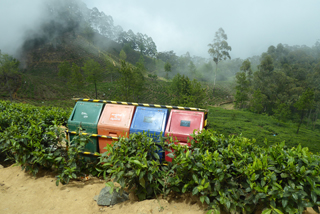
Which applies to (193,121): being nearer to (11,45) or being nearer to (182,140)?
(182,140)

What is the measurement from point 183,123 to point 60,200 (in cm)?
279

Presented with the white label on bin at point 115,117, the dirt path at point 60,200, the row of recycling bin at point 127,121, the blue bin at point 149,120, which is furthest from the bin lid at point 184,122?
the dirt path at point 60,200

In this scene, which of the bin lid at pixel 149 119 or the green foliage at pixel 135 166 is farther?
the bin lid at pixel 149 119

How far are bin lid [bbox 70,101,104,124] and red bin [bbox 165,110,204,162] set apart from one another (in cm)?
187

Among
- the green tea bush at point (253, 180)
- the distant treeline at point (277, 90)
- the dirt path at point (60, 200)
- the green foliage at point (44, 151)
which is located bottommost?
the dirt path at point (60, 200)

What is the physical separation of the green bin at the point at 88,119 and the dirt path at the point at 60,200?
37.2 inches

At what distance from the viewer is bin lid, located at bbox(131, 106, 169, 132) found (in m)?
4.28

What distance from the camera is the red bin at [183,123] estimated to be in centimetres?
410

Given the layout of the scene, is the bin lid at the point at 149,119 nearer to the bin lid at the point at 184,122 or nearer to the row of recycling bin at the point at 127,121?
the row of recycling bin at the point at 127,121

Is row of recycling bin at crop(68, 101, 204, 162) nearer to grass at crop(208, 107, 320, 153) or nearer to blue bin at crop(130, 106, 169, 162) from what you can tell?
blue bin at crop(130, 106, 169, 162)

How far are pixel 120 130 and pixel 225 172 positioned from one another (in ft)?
8.55

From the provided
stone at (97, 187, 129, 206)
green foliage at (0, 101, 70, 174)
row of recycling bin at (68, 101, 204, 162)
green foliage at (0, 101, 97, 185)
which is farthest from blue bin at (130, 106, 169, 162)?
green foliage at (0, 101, 70, 174)

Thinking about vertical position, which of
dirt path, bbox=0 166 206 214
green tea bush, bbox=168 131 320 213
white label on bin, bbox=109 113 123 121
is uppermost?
white label on bin, bbox=109 113 123 121

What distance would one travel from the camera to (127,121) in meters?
4.48
